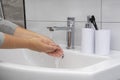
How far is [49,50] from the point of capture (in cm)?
74

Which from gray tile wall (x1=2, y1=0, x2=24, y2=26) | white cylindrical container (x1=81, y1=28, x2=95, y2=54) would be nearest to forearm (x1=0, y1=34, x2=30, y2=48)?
white cylindrical container (x1=81, y1=28, x2=95, y2=54)

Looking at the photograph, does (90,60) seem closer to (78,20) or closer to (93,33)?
(93,33)

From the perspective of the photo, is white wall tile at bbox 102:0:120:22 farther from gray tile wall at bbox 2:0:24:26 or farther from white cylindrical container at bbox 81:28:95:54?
gray tile wall at bbox 2:0:24:26

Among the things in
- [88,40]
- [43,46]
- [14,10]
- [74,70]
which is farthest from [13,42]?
[14,10]

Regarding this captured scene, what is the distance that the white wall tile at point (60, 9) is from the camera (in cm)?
103

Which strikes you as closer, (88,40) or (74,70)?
(74,70)

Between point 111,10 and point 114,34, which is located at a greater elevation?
point 111,10

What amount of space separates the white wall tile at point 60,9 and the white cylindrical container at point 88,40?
0.11 m

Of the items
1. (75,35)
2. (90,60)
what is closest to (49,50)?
(90,60)

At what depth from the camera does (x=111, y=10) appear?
38.1 inches

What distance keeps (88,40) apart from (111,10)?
174 mm

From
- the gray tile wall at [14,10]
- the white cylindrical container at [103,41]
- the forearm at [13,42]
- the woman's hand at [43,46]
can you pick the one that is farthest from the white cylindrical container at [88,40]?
the gray tile wall at [14,10]

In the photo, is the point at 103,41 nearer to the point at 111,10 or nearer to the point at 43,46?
the point at 111,10

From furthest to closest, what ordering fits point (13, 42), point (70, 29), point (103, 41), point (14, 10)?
point (14, 10)
point (70, 29)
point (103, 41)
point (13, 42)
